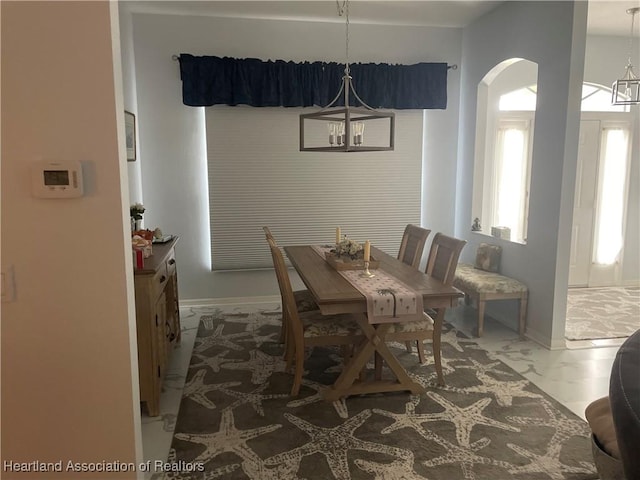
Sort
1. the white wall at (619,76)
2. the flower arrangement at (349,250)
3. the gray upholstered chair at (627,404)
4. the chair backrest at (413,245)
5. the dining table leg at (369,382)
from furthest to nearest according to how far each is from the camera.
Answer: the white wall at (619,76) → the chair backrest at (413,245) → the flower arrangement at (349,250) → the dining table leg at (369,382) → the gray upholstered chair at (627,404)

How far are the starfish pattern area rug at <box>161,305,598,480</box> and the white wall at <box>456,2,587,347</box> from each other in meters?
0.80

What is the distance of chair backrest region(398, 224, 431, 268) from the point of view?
148 inches

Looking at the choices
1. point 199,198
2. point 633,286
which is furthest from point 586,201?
point 199,198

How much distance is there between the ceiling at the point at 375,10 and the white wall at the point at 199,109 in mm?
104

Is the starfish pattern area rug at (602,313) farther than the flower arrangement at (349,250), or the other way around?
the starfish pattern area rug at (602,313)

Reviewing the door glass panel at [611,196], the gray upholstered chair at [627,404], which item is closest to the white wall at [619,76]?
the door glass panel at [611,196]

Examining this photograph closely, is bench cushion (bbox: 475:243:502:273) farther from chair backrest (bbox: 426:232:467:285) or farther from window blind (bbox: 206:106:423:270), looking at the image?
chair backrest (bbox: 426:232:467:285)

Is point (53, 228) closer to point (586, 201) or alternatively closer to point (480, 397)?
point (480, 397)

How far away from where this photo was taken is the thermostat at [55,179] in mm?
1440

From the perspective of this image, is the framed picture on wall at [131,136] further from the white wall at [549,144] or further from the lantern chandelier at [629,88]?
the lantern chandelier at [629,88]

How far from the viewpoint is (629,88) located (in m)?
4.32

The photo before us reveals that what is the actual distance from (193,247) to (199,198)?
20.5 inches

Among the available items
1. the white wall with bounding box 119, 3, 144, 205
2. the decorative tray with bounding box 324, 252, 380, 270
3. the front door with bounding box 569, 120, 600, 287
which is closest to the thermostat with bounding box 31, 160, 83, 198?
the decorative tray with bounding box 324, 252, 380, 270

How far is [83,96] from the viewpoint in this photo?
1452mm
